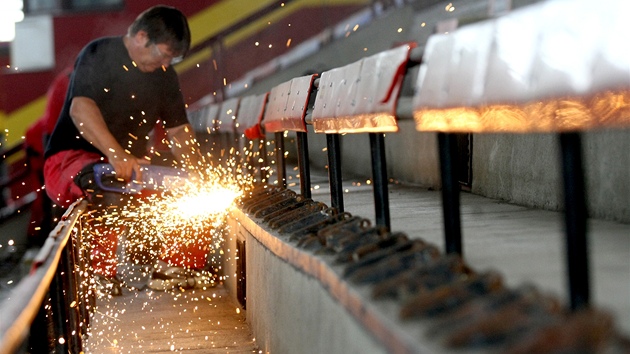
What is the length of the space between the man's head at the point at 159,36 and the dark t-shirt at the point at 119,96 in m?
0.16

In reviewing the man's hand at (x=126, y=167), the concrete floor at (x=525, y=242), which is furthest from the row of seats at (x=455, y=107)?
the man's hand at (x=126, y=167)

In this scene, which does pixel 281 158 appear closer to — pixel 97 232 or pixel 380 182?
pixel 97 232

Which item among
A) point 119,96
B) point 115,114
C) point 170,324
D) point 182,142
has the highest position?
point 119,96

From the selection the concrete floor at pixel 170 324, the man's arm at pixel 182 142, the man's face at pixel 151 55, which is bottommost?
the concrete floor at pixel 170 324

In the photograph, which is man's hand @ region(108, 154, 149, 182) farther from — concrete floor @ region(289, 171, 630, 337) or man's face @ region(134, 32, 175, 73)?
concrete floor @ region(289, 171, 630, 337)

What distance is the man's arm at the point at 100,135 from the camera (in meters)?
6.89

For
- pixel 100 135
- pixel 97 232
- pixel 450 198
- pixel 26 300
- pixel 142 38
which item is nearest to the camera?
pixel 26 300

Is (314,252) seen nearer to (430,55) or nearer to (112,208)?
(430,55)

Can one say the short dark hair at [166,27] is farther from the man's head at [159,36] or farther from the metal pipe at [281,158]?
the metal pipe at [281,158]

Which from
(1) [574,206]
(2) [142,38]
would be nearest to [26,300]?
(1) [574,206]

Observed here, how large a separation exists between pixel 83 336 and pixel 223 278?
2530 mm

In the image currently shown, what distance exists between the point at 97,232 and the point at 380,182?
3.62 meters

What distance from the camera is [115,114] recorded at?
766 cm

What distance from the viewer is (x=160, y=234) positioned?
7.60 metres
